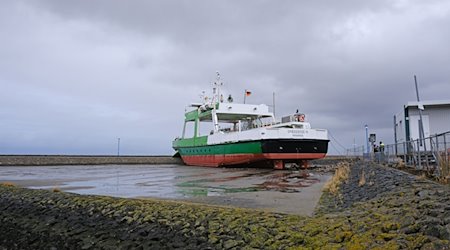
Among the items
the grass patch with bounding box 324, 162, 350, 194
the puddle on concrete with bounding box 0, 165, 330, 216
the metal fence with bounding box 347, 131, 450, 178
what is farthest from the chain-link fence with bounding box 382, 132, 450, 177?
the puddle on concrete with bounding box 0, 165, 330, 216

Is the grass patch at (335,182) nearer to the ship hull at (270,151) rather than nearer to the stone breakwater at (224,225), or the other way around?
the stone breakwater at (224,225)

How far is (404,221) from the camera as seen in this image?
3330mm

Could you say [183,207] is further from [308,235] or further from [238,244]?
[308,235]

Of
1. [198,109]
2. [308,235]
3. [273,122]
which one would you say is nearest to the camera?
[308,235]

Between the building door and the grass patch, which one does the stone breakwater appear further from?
the building door

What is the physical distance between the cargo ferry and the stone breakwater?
13.9 meters

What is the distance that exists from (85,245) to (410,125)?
66.4ft

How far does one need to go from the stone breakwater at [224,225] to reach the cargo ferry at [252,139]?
45.6 ft

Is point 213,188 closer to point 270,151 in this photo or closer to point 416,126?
point 270,151

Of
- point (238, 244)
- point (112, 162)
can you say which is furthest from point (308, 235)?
point (112, 162)

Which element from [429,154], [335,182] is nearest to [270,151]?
[335,182]

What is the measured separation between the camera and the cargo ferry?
20484 millimetres

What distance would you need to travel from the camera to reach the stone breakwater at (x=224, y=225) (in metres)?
3.19

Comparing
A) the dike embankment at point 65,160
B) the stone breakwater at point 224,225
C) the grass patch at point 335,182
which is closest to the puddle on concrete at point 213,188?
the grass patch at point 335,182
